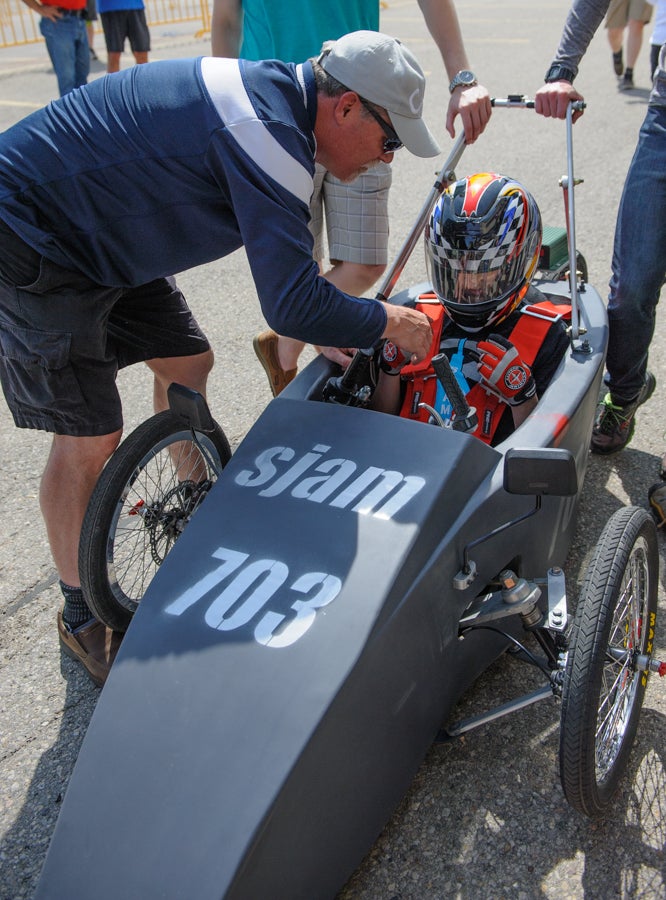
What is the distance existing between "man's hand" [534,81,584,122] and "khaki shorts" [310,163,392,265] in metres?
0.59

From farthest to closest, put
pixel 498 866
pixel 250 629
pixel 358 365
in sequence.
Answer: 1. pixel 358 365
2. pixel 498 866
3. pixel 250 629

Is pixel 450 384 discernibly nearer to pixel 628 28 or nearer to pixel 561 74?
pixel 561 74

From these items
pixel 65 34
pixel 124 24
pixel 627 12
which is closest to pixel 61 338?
pixel 65 34

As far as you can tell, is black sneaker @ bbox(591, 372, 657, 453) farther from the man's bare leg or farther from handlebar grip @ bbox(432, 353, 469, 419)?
the man's bare leg

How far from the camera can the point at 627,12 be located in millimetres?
8969

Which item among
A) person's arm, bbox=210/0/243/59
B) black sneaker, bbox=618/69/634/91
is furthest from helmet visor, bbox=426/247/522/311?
black sneaker, bbox=618/69/634/91

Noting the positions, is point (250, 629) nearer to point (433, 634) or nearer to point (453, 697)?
point (433, 634)

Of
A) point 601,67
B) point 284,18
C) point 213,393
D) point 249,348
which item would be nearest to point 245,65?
point 284,18

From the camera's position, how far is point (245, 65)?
2209mm

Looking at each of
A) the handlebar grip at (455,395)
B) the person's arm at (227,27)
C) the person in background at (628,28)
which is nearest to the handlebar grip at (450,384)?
the handlebar grip at (455,395)

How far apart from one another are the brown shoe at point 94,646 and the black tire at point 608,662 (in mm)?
1360

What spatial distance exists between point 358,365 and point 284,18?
144 centimetres

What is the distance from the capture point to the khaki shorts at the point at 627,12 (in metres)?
8.73

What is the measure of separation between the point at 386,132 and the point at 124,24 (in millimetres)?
7725
